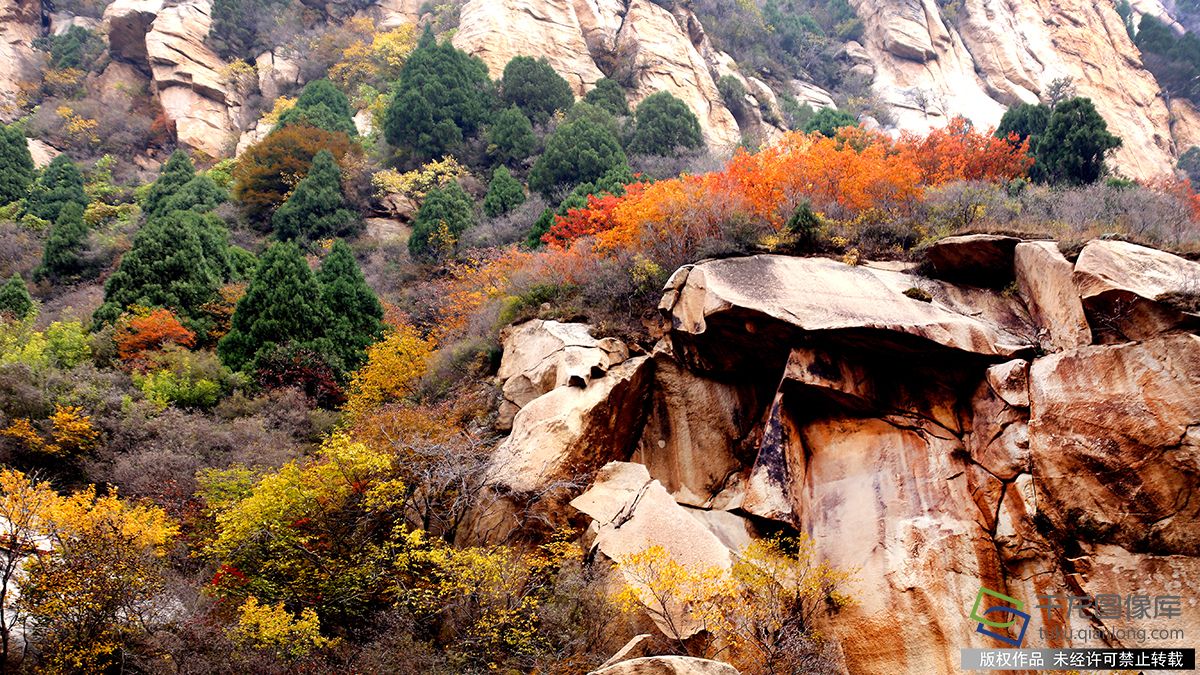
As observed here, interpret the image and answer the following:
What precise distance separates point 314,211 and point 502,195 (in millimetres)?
8190

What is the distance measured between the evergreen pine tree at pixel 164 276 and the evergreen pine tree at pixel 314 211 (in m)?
6.41

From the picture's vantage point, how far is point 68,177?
3200 cm

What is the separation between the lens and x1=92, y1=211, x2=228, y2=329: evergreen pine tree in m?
20.5

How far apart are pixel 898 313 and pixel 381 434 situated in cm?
1083

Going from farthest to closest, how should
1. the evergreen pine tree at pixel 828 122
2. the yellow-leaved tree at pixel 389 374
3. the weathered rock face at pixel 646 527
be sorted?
the evergreen pine tree at pixel 828 122 → the yellow-leaved tree at pixel 389 374 → the weathered rock face at pixel 646 527

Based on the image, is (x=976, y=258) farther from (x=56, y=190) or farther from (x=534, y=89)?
(x=56, y=190)

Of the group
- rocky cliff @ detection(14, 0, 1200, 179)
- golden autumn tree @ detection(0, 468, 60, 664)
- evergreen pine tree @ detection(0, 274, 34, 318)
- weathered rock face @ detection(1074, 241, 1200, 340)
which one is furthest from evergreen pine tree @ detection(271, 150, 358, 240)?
weathered rock face @ detection(1074, 241, 1200, 340)

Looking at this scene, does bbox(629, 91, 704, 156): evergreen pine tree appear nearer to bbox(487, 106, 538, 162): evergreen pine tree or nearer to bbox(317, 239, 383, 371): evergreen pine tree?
bbox(487, 106, 538, 162): evergreen pine tree

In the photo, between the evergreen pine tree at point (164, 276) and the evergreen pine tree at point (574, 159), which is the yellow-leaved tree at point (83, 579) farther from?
the evergreen pine tree at point (574, 159)

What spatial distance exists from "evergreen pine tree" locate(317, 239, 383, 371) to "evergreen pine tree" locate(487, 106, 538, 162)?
1206 cm

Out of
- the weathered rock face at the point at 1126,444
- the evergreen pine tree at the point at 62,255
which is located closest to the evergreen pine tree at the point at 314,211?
the evergreen pine tree at the point at 62,255

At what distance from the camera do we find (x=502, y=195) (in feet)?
96.8

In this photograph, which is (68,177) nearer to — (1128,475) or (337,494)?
(337,494)

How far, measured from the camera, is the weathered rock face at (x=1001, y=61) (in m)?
43.8
